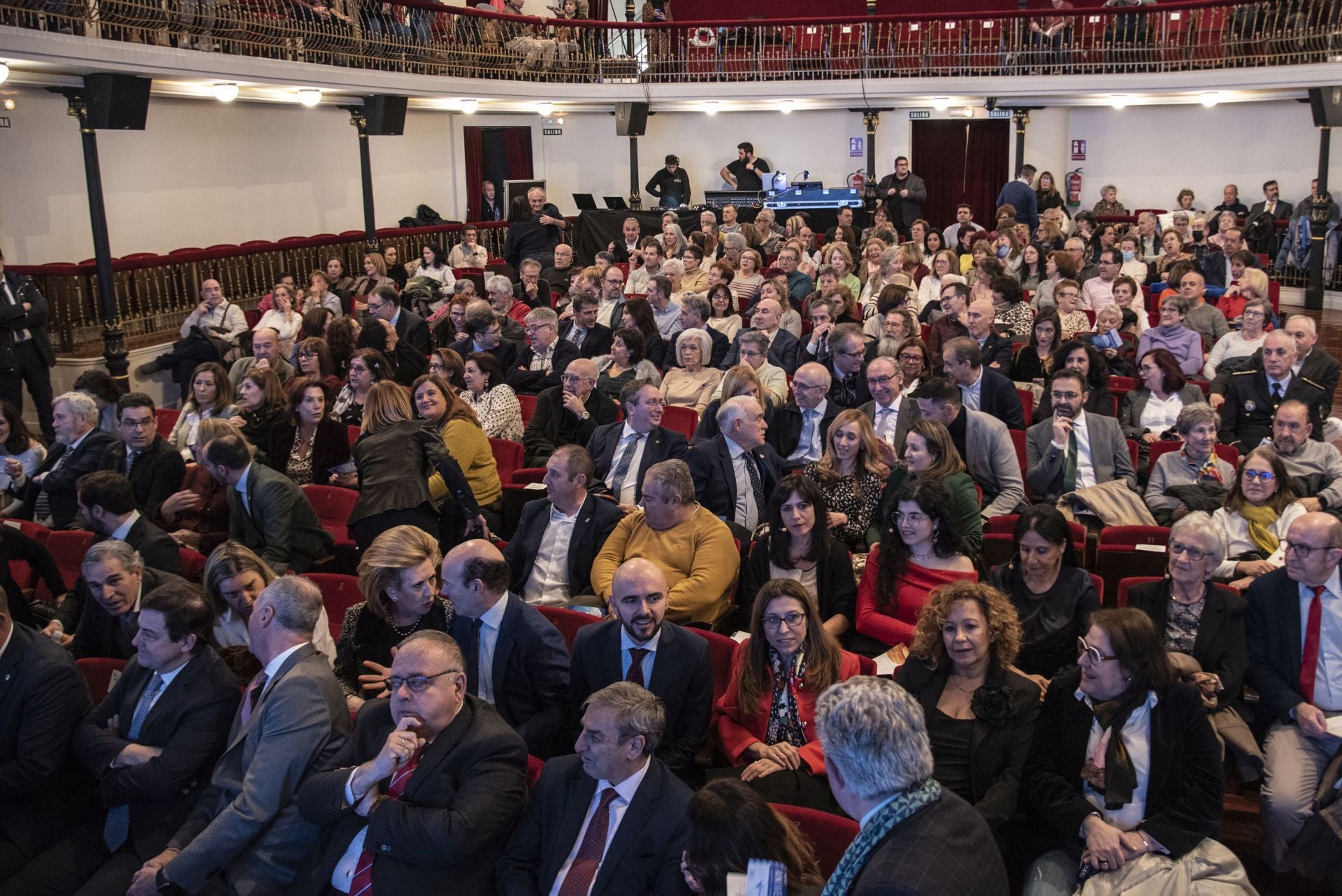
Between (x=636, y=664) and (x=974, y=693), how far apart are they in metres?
1.00

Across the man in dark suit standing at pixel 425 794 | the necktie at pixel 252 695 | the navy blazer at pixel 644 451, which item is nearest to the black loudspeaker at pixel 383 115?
the navy blazer at pixel 644 451

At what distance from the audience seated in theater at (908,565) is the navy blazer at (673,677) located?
783mm

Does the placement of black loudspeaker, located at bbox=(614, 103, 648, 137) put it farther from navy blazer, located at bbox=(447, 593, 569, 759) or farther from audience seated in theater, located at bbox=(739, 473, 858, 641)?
navy blazer, located at bbox=(447, 593, 569, 759)

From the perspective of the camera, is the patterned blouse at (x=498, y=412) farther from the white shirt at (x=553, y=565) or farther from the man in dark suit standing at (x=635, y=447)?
the white shirt at (x=553, y=565)

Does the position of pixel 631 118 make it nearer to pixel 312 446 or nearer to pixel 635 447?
pixel 312 446

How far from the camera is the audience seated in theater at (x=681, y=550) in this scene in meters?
4.34

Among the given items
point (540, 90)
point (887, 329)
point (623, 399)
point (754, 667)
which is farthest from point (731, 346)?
point (540, 90)

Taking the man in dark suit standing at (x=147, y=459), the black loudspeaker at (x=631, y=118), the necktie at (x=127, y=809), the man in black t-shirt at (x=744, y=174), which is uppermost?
the black loudspeaker at (x=631, y=118)

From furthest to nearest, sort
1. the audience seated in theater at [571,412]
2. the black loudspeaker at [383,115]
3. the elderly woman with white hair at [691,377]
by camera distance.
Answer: the black loudspeaker at [383,115] < the elderly woman with white hair at [691,377] < the audience seated in theater at [571,412]

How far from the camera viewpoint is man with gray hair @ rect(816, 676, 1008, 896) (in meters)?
2.24

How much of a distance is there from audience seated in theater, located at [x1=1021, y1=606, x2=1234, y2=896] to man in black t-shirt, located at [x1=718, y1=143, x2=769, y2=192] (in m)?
13.7

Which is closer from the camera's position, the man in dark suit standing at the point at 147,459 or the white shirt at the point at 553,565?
the white shirt at the point at 553,565

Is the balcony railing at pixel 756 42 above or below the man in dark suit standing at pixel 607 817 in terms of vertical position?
above

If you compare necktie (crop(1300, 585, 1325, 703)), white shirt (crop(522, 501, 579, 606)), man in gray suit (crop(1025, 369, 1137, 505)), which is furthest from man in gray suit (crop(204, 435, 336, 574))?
necktie (crop(1300, 585, 1325, 703))
